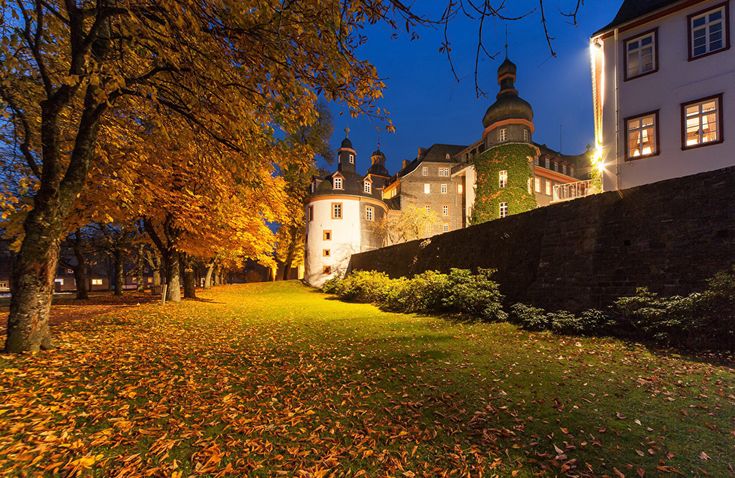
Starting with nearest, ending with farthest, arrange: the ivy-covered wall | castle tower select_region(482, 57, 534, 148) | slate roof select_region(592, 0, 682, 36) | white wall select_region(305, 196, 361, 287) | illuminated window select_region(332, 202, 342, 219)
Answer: slate roof select_region(592, 0, 682, 36), the ivy-covered wall, castle tower select_region(482, 57, 534, 148), white wall select_region(305, 196, 361, 287), illuminated window select_region(332, 202, 342, 219)

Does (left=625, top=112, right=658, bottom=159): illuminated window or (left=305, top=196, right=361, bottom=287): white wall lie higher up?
(left=625, top=112, right=658, bottom=159): illuminated window

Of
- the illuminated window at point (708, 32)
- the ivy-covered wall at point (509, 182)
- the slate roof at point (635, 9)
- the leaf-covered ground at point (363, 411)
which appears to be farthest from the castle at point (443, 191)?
the leaf-covered ground at point (363, 411)

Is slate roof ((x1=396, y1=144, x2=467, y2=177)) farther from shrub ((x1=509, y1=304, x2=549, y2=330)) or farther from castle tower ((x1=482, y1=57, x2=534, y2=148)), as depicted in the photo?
shrub ((x1=509, y1=304, x2=549, y2=330))

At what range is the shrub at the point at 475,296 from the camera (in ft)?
34.1

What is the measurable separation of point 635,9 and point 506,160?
14688 mm

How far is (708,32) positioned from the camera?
1325 cm

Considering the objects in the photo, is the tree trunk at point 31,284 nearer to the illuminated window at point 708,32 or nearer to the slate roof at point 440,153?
the illuminated window at point 708,32

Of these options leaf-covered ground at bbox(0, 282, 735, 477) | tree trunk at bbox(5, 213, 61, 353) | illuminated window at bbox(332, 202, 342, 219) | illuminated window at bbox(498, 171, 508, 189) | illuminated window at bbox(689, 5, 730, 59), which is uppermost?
illuminated window at bbox(689, 5, 730, 59)

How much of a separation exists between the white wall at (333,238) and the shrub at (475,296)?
21.6m

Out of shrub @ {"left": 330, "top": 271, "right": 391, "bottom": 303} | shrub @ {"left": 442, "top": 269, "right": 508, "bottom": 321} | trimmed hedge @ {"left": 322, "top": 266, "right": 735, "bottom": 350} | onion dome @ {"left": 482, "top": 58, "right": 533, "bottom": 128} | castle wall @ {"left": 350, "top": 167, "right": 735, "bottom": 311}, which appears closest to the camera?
trimmed hedge @ {"left": 322, "top": 266, "right": 735, "bottom": 350}

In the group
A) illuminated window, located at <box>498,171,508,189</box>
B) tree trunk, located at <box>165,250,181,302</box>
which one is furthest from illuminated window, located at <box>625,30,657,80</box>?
tree trunk, located at <box>165,250,181,302</box>

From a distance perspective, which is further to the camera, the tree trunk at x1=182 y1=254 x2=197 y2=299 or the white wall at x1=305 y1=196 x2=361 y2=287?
the white wall at x1=305 y1=196 x2=361 y2=287

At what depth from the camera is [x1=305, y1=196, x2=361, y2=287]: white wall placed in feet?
109

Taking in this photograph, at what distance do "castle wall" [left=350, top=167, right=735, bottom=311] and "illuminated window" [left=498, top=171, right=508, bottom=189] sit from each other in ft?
59.9
